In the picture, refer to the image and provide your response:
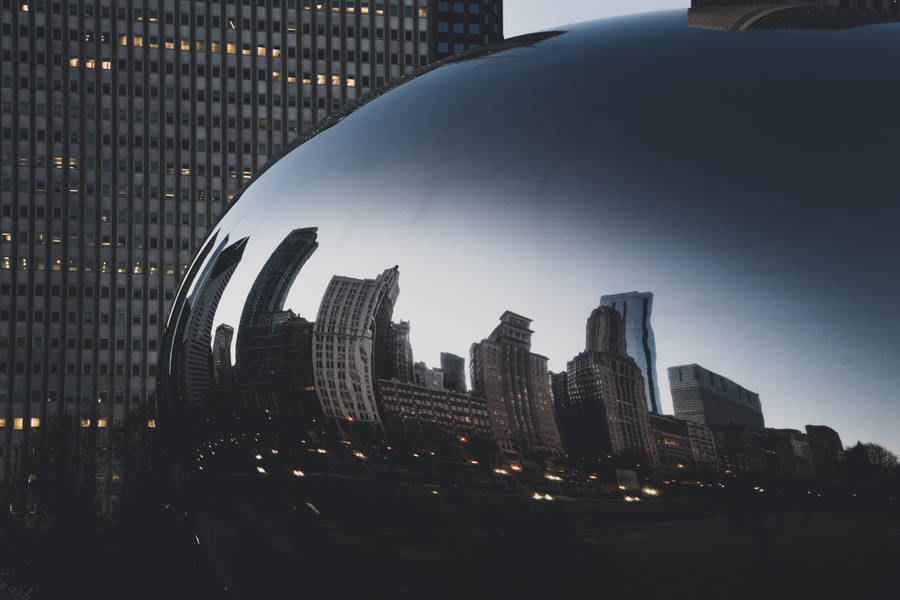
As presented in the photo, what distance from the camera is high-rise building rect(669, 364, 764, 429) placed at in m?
2.35

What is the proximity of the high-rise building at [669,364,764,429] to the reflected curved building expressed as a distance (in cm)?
3

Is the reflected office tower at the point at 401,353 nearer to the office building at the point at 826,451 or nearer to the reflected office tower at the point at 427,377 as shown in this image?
the reflected office tower at the point at 427,377

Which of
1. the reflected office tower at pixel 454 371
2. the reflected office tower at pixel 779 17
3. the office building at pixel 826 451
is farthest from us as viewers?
the reflected office tower at pixel 779 17

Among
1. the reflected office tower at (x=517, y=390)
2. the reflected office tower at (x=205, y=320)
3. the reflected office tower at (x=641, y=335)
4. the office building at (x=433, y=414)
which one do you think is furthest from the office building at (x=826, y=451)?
the reflected office tower at (x=205, y=320)

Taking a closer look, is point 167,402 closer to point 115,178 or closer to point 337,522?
point 337,522

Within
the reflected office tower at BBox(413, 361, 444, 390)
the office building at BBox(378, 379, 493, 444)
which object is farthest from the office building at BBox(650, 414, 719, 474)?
the reflected office tower at BBox(413, 361, 444, 390)

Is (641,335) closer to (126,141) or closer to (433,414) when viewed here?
(433,414)

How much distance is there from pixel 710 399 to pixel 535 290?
0.53 meters

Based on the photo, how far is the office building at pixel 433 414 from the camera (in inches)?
101

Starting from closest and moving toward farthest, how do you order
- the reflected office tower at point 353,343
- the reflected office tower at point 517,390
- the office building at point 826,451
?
the office building at point 826,451
the reflected office tower at point 517,390
the reflected office tower at point 353,343

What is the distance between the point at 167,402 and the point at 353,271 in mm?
1246

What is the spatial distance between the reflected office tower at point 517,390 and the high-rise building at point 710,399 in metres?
0.33

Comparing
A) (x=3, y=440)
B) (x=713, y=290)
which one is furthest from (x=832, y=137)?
(x=3, y=440)

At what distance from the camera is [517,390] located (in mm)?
2496
